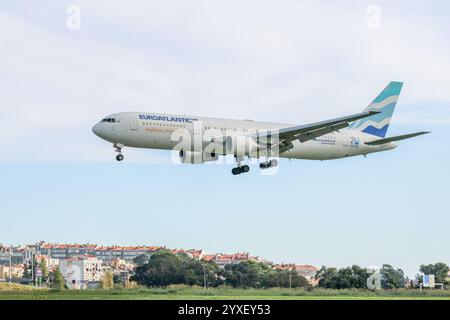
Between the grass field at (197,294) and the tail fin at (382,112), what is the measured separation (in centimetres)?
2973

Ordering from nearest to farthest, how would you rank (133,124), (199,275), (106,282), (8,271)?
(106,282) → (199,275) → (133,124) → (8,271)

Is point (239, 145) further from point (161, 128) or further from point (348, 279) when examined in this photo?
point (348, 279)

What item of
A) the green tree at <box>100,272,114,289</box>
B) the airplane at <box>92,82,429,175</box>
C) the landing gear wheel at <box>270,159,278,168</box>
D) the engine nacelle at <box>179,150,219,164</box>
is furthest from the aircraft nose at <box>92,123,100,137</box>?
the green tree at <box>100,272,114,289</box>

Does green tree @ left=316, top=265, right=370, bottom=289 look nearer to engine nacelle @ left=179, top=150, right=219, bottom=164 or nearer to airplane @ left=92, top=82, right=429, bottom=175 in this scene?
airplane @ left=92, top=82, right=429, bottom=175

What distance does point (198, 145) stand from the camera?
70.9 metres

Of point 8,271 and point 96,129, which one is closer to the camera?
point 96,129

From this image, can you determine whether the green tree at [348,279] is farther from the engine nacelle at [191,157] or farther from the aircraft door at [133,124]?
the aircraft door at [133,124]

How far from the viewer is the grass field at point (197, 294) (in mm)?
46125

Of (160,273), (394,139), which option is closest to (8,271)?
(160,273)

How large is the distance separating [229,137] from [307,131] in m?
6.62

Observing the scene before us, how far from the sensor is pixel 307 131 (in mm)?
72438

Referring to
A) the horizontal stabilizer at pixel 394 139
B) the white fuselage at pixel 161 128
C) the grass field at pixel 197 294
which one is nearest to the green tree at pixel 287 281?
the grass field at pixel 197 294
